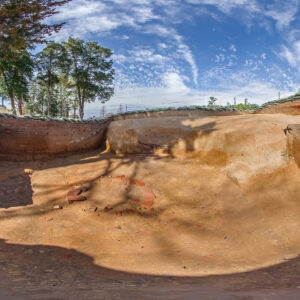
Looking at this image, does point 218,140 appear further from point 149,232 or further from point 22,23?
point 22,23

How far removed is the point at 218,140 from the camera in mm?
6328

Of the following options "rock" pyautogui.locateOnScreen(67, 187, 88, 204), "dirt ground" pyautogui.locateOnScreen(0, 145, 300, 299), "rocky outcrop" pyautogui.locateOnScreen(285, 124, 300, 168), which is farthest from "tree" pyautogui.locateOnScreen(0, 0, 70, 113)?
"rocky outcrop" pyautogui.locateOnScreen(285, 124, 300, 168)

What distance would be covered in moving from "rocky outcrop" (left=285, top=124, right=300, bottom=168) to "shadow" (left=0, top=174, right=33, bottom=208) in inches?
219

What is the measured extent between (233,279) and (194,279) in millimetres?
361

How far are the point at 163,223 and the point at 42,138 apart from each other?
18.1 feet

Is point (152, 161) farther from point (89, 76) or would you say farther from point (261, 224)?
point (89, 76)

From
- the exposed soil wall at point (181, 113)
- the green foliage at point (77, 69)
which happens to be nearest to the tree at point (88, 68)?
the green foliage at point (77, 69)

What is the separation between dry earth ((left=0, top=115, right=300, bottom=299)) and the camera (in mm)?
2209

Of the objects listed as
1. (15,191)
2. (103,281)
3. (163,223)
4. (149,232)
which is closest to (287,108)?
(163,223)

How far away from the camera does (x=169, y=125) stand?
24.8 feet

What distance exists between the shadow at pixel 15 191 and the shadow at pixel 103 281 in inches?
67.7

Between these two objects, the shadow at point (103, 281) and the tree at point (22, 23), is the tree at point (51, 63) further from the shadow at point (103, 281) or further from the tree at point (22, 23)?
the shadow at point (103, 281)

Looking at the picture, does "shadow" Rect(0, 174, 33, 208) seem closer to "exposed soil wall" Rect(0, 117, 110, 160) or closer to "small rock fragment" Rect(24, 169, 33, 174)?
"small rock fragment" Rect(24, 169, 33, 174)

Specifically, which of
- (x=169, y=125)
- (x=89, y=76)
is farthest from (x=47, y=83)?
(x=169, y=125)
